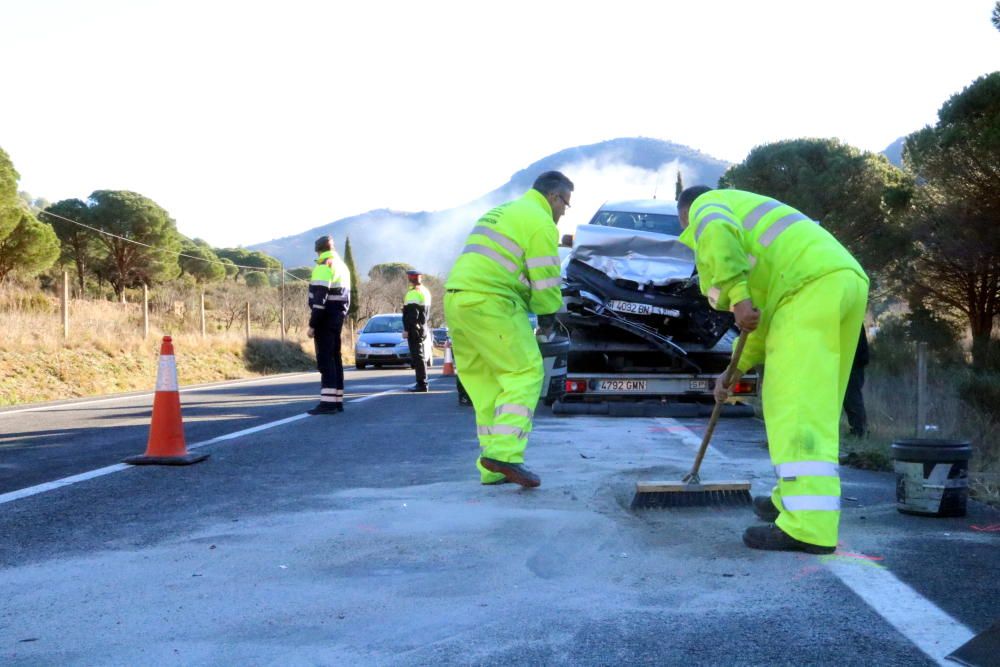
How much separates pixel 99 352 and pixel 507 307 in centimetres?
1976

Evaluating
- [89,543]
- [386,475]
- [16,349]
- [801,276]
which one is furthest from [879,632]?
[16,349]

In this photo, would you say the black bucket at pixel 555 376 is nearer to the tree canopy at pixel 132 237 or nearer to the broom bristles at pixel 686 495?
the broom bristles at pixel 686 495

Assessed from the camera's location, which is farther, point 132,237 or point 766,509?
point 132,237

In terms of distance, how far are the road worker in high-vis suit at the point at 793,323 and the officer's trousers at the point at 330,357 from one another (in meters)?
7.31

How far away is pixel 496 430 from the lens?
6.06 meters

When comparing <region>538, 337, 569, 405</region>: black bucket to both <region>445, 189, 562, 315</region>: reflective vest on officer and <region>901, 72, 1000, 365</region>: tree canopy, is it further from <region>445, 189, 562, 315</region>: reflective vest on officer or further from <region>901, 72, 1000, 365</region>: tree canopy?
<region>901, 72, 1000, 365</region>: tree canopy

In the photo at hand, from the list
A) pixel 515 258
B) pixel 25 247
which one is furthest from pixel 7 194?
pixel 515 258

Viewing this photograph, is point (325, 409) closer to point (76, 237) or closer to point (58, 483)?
point (58, 483)

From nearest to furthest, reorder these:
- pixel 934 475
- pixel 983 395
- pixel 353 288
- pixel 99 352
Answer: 1. pixel 934 475
2. pixel 983 395
3. pixel 99 352
4. pixel 353 288

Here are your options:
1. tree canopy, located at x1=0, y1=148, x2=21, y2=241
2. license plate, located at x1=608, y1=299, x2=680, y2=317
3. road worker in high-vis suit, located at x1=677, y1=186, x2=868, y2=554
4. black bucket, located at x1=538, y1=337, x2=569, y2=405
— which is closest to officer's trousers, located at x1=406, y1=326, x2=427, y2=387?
black bucket, located at x1=538, y1=337, x2=569, y2=405

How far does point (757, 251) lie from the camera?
481 centimetres

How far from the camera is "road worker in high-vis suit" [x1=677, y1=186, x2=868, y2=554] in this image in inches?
174

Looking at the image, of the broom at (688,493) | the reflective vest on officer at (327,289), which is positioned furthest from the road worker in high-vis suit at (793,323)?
the reflective vest on officer at (327,289)

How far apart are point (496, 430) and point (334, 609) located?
244 cm
